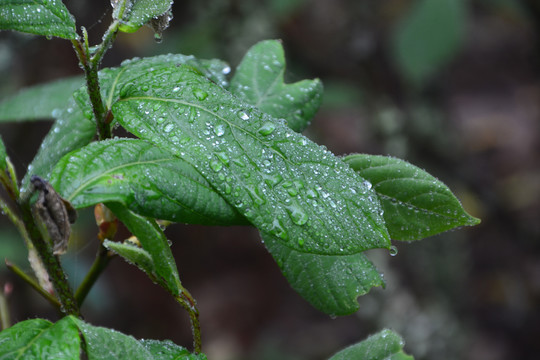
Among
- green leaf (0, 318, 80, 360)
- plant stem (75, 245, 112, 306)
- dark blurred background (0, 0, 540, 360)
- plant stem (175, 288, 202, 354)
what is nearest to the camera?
green leaf (0, 318, 80, 360)

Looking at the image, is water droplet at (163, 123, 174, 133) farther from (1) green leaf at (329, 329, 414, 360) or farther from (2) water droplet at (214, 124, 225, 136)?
(1) green leaf at (329, 329, 414, 360)

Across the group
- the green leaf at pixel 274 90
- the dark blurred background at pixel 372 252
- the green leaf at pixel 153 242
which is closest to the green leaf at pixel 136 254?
the green leaf at pixel 153 242

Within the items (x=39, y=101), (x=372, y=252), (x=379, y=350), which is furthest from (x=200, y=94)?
(x=372, y=252)

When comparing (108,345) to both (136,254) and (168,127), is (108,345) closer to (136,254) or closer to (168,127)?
(136,254)

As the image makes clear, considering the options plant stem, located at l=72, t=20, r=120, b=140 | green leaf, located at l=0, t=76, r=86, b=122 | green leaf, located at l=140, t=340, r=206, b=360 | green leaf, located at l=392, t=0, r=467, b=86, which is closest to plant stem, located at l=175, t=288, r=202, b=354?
green leaf, located at l=140, t=340, r=206, b=360

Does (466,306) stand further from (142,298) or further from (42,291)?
(42,291)

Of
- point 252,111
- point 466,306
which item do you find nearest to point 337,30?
point 466,306

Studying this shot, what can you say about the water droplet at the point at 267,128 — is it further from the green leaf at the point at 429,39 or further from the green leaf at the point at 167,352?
the green leaf at the point at 429,39
